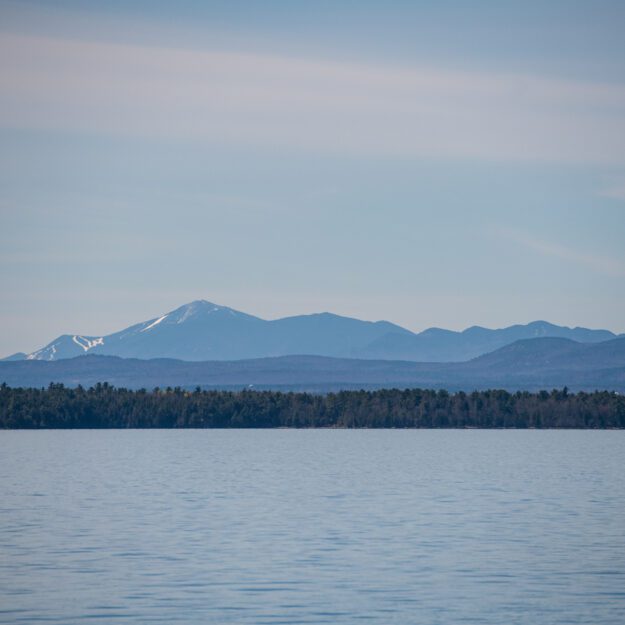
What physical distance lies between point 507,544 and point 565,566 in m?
5.87

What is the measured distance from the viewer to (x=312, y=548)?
167 feet

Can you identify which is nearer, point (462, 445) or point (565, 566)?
point (565, 566)

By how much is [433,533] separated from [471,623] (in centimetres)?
1836

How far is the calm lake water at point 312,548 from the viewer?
39.1 metres

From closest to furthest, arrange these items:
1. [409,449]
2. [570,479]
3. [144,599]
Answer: [144,599]
[570,479]
[409,449]

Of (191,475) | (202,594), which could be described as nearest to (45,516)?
(202,594)

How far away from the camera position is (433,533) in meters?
55.3

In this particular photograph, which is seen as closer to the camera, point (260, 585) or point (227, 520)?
point (260, 585)

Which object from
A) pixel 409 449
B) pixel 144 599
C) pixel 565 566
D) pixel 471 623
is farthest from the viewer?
pixel 409 449

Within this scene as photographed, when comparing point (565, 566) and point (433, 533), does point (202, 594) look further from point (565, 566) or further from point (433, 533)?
point (433, 533)

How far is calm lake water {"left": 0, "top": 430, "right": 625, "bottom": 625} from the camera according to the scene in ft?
128

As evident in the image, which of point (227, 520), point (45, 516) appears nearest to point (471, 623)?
point (227, 520)

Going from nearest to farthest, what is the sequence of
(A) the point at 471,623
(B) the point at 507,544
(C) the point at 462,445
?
(A) the point at 471,623
(B) the point at 507,544
(C) the point at 462,445

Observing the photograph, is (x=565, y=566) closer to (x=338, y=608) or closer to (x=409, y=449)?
(x=338, y=608)
